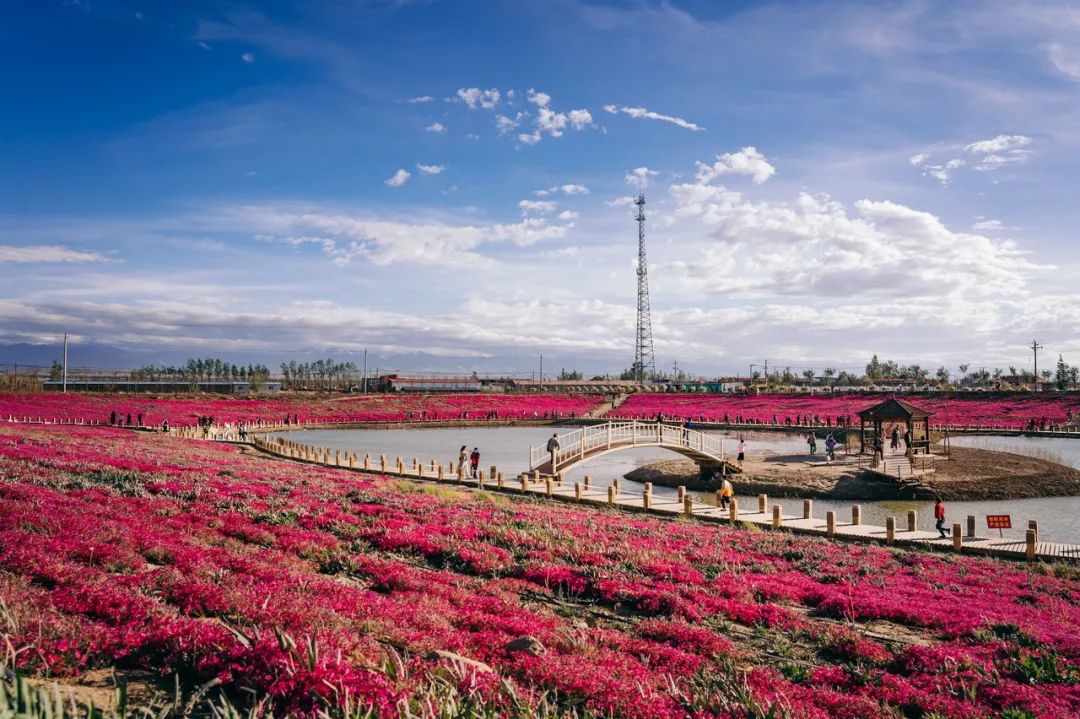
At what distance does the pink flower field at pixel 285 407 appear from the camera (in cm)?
6662

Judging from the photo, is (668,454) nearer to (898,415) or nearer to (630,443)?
(898,415)

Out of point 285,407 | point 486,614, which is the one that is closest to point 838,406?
point 285,407

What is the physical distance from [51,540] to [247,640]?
217 inches

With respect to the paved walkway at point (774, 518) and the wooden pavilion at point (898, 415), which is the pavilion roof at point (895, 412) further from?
the paved walkway at point (774, 518)

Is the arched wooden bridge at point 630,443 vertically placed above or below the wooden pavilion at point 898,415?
below

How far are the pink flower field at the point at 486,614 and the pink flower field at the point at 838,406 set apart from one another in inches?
2491

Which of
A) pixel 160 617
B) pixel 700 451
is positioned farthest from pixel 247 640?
pixel 700 451

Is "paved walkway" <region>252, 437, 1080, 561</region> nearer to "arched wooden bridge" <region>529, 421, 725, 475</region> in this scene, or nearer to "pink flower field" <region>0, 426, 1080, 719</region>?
"pink flower field" <region>0, 426, 1080, 719</region>

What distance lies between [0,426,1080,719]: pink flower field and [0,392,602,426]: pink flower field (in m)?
58.0

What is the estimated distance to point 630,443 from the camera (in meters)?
40.8

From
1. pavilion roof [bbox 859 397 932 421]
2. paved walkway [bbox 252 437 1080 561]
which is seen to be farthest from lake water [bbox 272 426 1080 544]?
pavilion roof [bbox 859 397 932 421]

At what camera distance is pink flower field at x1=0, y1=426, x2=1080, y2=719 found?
658 cm

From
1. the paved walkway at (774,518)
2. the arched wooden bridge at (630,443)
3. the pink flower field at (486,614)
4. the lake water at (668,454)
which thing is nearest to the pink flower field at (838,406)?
the lake water at (668,454)

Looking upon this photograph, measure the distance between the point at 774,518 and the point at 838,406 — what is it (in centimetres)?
7501
